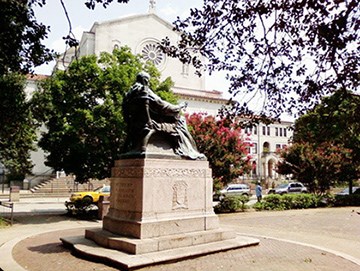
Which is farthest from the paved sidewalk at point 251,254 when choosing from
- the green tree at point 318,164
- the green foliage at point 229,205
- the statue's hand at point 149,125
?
the green tree at point 318,164

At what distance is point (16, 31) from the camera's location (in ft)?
27.1

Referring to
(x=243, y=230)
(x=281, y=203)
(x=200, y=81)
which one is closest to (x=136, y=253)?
(x=243, y=230)

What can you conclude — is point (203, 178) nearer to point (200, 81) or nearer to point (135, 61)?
point (135, 61)

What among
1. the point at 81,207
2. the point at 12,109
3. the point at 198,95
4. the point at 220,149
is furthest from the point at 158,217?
the point at 198,95

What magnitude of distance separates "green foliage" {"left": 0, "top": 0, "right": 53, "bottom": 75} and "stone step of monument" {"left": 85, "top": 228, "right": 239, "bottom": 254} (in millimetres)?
4768

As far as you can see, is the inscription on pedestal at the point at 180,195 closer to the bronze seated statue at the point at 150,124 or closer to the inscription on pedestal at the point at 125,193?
the bronze seated statue at the point at 150,124

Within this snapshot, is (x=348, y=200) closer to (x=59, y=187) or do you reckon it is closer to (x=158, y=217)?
(x=158, y=217)

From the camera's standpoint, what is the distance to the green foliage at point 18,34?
24.7 ft

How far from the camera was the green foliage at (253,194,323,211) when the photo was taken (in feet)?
73.9

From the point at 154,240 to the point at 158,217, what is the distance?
2.28 feet

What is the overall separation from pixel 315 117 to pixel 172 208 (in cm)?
457

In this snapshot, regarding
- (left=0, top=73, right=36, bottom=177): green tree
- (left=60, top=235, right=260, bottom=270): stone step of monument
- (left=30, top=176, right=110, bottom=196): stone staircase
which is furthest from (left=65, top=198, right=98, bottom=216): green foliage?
(left=30, top=176, right=110, bottom=196): stone staircase

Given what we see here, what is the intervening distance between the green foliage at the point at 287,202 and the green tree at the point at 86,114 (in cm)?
965

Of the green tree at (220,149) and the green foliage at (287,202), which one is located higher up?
the green tree at (220,149)
